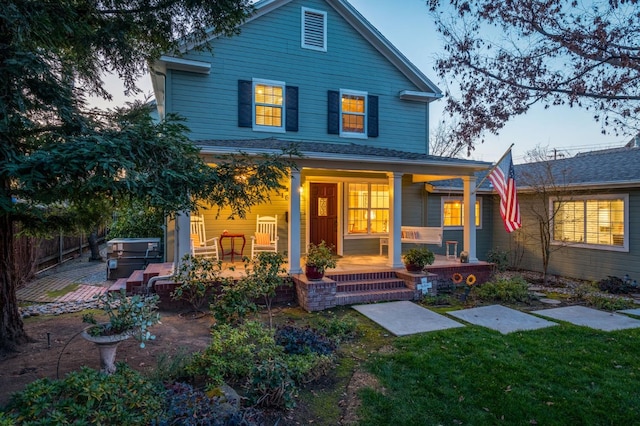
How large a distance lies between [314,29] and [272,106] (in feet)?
8.04

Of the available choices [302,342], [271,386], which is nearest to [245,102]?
[302,342]

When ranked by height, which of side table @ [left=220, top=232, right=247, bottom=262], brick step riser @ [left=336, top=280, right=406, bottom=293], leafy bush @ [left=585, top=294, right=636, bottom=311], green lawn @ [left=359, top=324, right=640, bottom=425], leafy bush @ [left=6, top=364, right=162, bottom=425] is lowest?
green lawn @ [left=359, top=324, right=640, bottom=425]

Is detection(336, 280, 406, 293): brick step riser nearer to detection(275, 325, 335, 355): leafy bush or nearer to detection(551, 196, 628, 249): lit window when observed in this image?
detection(275, 325, 335, 355): leafy bush

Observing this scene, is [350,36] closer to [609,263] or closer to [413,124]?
[413,124]

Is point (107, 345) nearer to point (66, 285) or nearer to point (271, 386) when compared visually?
point (271, 386)

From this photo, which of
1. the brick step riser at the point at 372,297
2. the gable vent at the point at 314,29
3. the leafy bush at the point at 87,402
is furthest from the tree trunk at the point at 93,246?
the leafy bush at the point at 87,402

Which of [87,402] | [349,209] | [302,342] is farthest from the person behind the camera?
[349,209]

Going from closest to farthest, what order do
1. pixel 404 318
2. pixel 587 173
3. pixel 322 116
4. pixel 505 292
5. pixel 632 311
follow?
pixel 404 318 < pixel 632 311 < pixel 505 292 < pixel 322 116 < pixel 587 173

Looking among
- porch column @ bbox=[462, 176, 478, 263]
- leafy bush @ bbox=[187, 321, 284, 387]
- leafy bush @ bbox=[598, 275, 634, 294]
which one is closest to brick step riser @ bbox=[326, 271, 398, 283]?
porch column @ bbox=[462, 176, 478, 263]

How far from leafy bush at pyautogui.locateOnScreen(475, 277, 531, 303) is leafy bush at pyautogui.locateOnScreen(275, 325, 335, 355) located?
14.8 ft

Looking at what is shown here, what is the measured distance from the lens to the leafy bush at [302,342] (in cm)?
447

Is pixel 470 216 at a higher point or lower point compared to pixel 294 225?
higher

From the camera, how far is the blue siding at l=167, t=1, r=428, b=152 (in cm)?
858

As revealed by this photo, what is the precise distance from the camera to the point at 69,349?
4.71 metres
